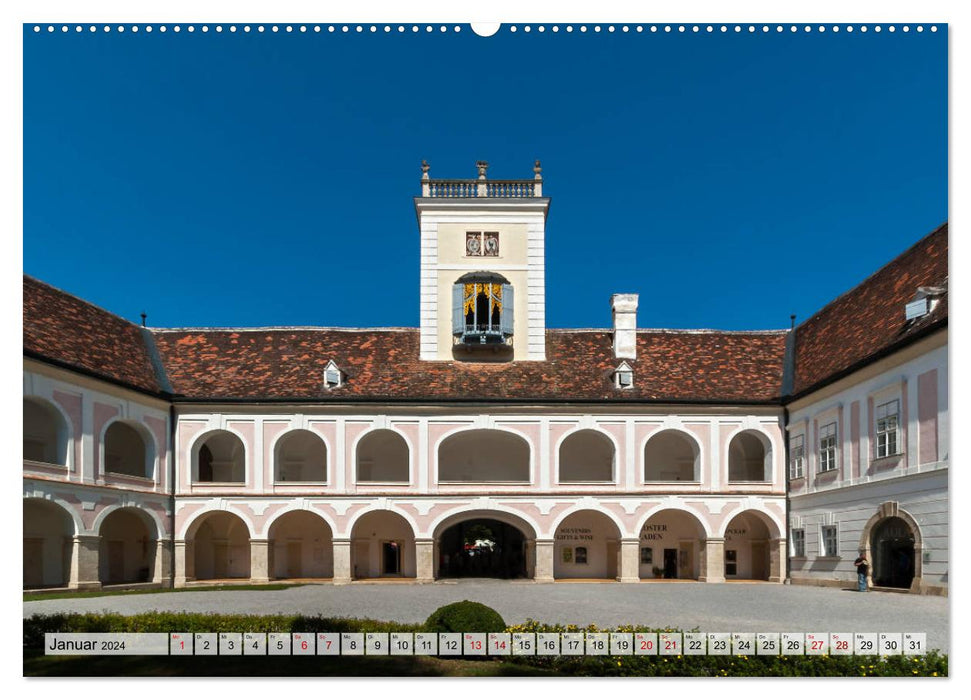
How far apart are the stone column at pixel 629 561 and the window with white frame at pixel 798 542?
545 cm

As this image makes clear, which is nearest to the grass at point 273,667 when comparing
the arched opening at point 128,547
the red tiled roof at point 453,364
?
the red tiled roof at point 453,364

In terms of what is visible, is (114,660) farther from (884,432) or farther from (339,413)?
(339,413)

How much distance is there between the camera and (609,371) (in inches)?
1400

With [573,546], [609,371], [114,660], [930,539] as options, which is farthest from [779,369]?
[114,660]

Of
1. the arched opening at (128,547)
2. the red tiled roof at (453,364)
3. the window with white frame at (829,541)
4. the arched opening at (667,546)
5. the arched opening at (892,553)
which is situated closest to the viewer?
the arched opening at (892,553)

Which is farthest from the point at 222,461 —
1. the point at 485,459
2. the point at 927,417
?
the point at 927,417

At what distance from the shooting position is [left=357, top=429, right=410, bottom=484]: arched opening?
119 ft

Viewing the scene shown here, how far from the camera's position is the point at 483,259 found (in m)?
37.5

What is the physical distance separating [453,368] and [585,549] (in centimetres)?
879

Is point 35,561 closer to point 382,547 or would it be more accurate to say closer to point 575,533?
point 382,547


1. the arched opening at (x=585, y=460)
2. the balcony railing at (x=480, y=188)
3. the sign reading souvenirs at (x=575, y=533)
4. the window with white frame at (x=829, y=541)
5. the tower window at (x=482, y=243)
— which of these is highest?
the balcony railing at (x=480, y=188)

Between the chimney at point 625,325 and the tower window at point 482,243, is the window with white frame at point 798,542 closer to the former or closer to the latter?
the chimney at point 625,325

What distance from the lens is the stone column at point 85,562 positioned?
88.1ft

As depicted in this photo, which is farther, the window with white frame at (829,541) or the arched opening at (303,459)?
the arched opening at (303,459)
